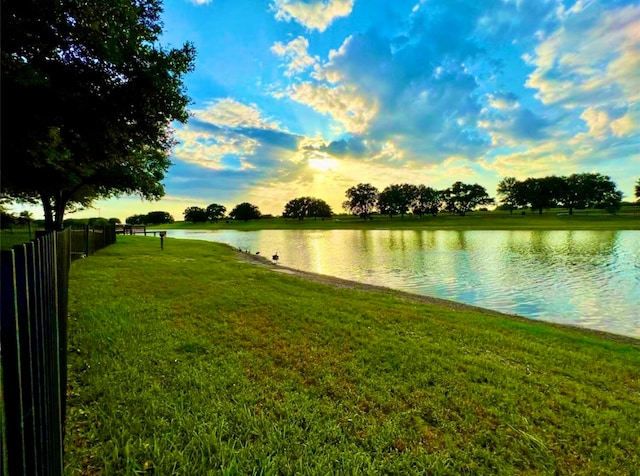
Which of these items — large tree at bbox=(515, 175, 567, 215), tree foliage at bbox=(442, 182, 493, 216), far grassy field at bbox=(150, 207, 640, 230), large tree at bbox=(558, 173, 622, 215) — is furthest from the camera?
tree foliage at bbox=(442, 182, 493, 216)

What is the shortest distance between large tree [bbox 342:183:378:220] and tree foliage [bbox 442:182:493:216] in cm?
2496

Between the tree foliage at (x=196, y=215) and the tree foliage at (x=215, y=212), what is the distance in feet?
6.73

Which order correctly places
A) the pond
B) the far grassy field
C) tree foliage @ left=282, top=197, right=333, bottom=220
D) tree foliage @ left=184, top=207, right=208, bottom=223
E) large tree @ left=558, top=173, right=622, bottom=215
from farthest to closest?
tree foliage @ left=184, top=207, right=208, bottom=223
tree foliage @ left=282, top=197, right=333, bottom=220
large tree @ left=558, top=173, right=622, bottom=215
the far grassy field
the pond

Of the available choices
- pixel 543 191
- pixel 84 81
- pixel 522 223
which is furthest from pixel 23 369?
pixel 543 191

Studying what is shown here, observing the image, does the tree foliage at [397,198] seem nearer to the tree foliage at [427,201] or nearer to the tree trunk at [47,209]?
the tree foliage at [427,201]

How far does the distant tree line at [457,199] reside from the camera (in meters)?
90.1

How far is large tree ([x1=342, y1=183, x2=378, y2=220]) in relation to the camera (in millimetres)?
116000

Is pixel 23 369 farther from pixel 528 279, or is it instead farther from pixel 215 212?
pixel 215 212

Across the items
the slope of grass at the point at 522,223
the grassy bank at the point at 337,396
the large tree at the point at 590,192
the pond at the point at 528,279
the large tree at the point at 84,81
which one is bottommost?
the pond at the point at 528,279

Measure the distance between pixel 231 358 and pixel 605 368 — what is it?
6401mm

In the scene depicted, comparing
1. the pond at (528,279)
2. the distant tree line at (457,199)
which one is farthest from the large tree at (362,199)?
the pond at (528,279)

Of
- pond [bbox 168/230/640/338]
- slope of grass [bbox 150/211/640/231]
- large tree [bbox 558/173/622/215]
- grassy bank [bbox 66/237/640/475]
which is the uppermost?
large tree [bbox 558/173/622/215]

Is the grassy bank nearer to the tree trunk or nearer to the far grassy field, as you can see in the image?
the tree trunk

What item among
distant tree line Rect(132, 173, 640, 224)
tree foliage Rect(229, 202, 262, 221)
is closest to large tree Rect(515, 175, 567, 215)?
distant tree line Rect(132, 173, 640, 224)
